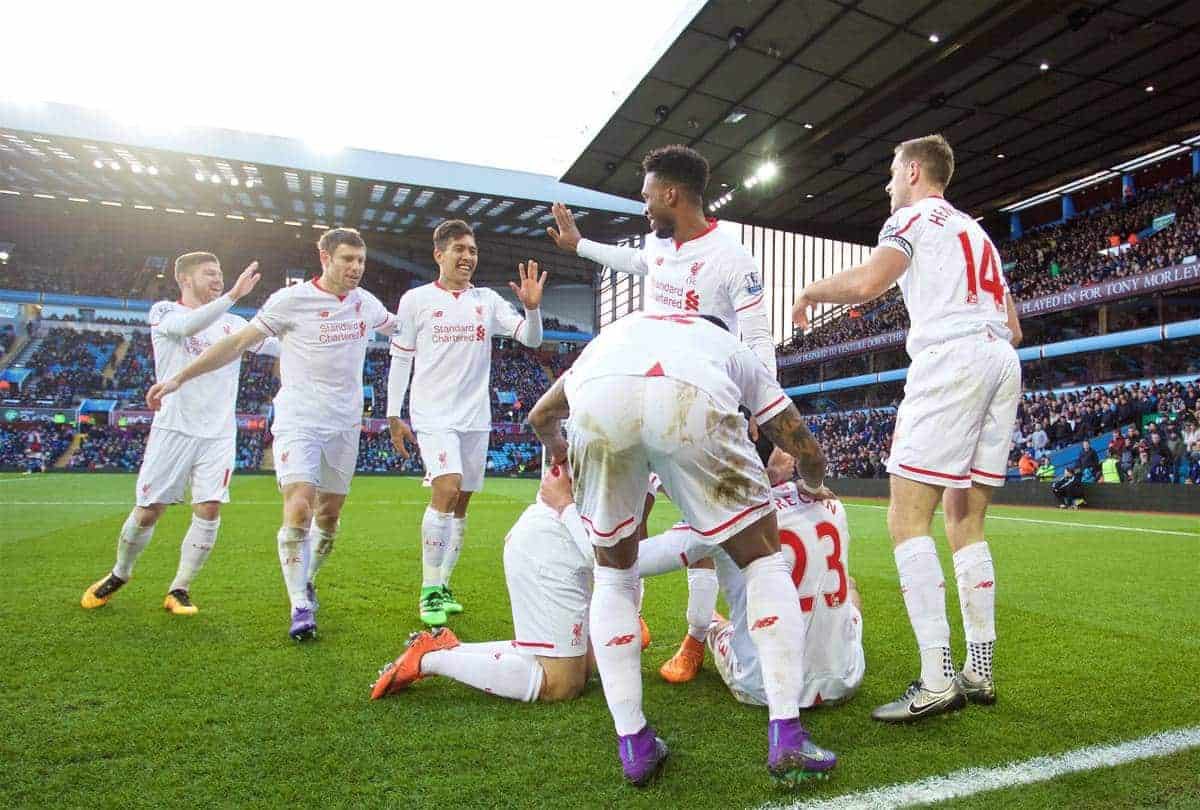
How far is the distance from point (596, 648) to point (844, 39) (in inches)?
713

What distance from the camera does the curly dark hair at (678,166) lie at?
325cm

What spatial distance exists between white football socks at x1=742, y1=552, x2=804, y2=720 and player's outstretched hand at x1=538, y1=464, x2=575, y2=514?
913 millimetres

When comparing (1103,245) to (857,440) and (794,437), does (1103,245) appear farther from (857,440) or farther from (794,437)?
(794,437)

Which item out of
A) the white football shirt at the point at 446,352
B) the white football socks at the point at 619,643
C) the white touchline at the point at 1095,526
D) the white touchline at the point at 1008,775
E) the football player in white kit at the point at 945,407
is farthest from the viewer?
the white touchline at the point at 1095,526

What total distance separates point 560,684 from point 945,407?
197 cm

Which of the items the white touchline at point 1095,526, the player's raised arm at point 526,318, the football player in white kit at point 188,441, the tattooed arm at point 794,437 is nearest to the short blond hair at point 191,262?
the football player in white kit at point 188,441

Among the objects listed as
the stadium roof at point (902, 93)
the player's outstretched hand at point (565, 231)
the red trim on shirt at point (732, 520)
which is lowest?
the red trim on shirt at point (732, 520)

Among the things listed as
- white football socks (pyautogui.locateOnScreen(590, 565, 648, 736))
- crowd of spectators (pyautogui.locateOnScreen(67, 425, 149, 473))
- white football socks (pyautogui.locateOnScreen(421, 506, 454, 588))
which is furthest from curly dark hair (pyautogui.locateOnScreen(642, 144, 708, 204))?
crowd of spectators (pyautogui.locateOnScreen(67, 425, 149, 473))

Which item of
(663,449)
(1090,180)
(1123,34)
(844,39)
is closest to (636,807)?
(663,449)

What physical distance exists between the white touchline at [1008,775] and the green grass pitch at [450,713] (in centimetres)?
6

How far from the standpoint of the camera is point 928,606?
10.0 feet

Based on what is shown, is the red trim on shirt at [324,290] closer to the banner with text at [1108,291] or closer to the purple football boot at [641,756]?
the purple football boot at [641,756]

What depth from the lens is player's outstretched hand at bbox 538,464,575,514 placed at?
3.12 metres

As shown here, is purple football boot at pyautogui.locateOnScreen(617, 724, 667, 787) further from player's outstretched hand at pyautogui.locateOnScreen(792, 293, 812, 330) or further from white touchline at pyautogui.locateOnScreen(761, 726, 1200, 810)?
player's outstretched hand at pyautogui.locateOnScreen(792, 293, 812, 330)
